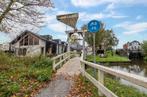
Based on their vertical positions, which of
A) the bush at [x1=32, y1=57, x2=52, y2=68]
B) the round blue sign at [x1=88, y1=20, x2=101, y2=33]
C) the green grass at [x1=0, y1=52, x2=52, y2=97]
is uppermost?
the round blue sign at [x1=88, y1=20, x2=101, y2=33]

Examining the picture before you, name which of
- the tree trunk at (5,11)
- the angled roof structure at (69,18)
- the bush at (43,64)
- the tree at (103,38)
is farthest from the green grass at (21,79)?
the tree at (103,38)

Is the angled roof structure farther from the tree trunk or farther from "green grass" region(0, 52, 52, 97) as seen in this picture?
"green grass" region(0, 52, 52, 97)

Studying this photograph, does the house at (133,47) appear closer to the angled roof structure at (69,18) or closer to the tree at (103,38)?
the tree at (103,38)

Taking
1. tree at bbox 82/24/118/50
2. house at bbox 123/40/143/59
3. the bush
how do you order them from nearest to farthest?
the bush
tree at bbox 82/24/118/50
house at bbox 123/40/143/59

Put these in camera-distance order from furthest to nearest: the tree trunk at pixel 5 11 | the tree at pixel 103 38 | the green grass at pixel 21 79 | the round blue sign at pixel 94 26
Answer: the tree at pixel 103 38, the tree trunk at pixel 5 11, the round blue sign at pixel 94 26, the green grass at pixel 21 79

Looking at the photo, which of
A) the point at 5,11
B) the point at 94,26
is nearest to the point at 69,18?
the point at 5,11

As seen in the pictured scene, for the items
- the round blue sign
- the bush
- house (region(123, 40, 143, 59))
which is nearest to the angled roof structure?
the bush

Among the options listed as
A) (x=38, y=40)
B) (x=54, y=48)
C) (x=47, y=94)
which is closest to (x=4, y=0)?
(x=47, y=94)

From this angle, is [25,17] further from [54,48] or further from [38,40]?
[54,48]

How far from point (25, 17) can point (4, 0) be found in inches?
75.2

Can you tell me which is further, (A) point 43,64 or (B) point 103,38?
(B) point 103,38

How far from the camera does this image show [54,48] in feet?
215

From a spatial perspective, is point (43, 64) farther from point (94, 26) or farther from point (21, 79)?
point (94, 26)

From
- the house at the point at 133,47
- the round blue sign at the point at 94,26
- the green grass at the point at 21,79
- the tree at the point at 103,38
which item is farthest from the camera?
the house at the point at 133,47
